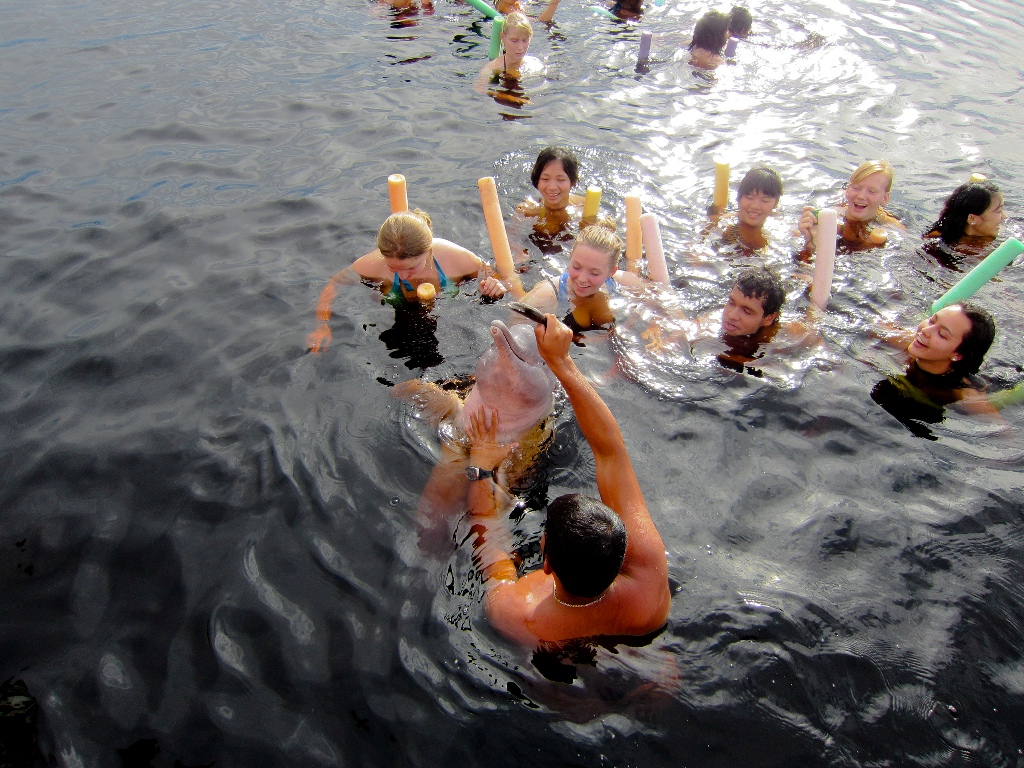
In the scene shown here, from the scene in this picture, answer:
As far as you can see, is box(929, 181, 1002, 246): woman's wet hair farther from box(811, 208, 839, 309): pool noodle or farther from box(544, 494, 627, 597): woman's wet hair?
box(544, 494, 627, 597): woman's wet hair

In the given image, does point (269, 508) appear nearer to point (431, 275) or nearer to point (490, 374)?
point (490, 374)

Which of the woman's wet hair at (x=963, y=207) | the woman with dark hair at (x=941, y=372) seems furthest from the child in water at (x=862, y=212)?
the woman with dark hair at (x=941, y=372)

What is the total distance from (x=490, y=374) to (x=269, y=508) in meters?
1.53

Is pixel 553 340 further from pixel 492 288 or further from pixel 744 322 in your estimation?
pixel 744 322

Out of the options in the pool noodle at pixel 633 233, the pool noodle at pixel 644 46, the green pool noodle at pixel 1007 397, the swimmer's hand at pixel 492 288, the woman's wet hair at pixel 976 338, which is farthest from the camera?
the pool noodle at pixel 644 46

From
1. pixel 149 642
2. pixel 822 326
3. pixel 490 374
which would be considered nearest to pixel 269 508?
pixel 149 642

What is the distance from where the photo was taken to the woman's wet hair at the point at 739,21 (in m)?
11.7

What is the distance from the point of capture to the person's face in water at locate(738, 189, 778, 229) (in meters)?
6.52

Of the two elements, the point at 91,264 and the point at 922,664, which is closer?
the point at 922,664

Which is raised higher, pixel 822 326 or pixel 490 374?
pixel 490 374

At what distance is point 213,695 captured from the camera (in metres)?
3.11

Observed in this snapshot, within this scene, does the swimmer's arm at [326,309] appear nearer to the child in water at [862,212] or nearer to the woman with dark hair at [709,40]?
the child in water at [862,212]

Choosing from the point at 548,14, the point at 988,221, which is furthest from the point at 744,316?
the point at 548,14

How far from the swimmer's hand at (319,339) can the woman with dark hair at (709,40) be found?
27.0 feet
